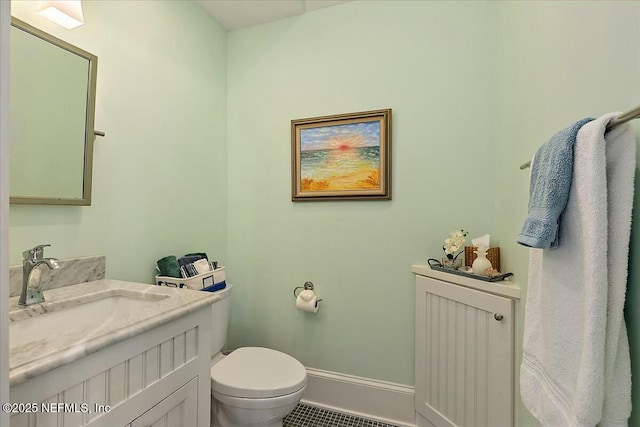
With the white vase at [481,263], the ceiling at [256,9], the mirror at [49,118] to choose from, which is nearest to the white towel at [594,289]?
the white vase at [481,263]

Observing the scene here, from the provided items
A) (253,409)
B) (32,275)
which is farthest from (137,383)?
(253,409)

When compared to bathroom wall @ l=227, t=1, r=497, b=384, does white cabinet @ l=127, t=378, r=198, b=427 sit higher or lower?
lower

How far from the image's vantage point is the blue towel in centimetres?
65

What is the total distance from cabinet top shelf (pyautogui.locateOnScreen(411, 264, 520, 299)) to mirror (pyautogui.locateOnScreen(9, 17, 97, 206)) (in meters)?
1.60

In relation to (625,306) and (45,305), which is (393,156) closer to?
(625,306)

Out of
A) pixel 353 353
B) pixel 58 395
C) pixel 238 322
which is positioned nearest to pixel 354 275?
pixel 353 353

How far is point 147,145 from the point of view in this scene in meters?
1.54

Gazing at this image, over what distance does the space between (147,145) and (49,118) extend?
1.41ft

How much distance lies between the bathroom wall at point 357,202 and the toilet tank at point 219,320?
358 millimetres

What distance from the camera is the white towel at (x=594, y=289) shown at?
55 cm

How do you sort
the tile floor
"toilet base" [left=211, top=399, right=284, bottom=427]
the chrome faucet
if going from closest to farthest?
the chrome faucet, "toilet base" [left=211, top=399, right=284, bottom=427], the tile floor

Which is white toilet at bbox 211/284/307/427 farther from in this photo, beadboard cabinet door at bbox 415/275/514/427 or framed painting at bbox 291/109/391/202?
framed painting at bbox 291/109/391/202

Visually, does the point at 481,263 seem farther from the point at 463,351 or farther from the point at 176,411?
the point at 176,411

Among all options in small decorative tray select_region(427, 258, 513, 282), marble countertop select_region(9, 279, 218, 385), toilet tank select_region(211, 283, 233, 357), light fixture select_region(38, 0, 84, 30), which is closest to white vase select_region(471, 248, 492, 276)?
small decorative tray select_region(427, 258, 513, 282)
